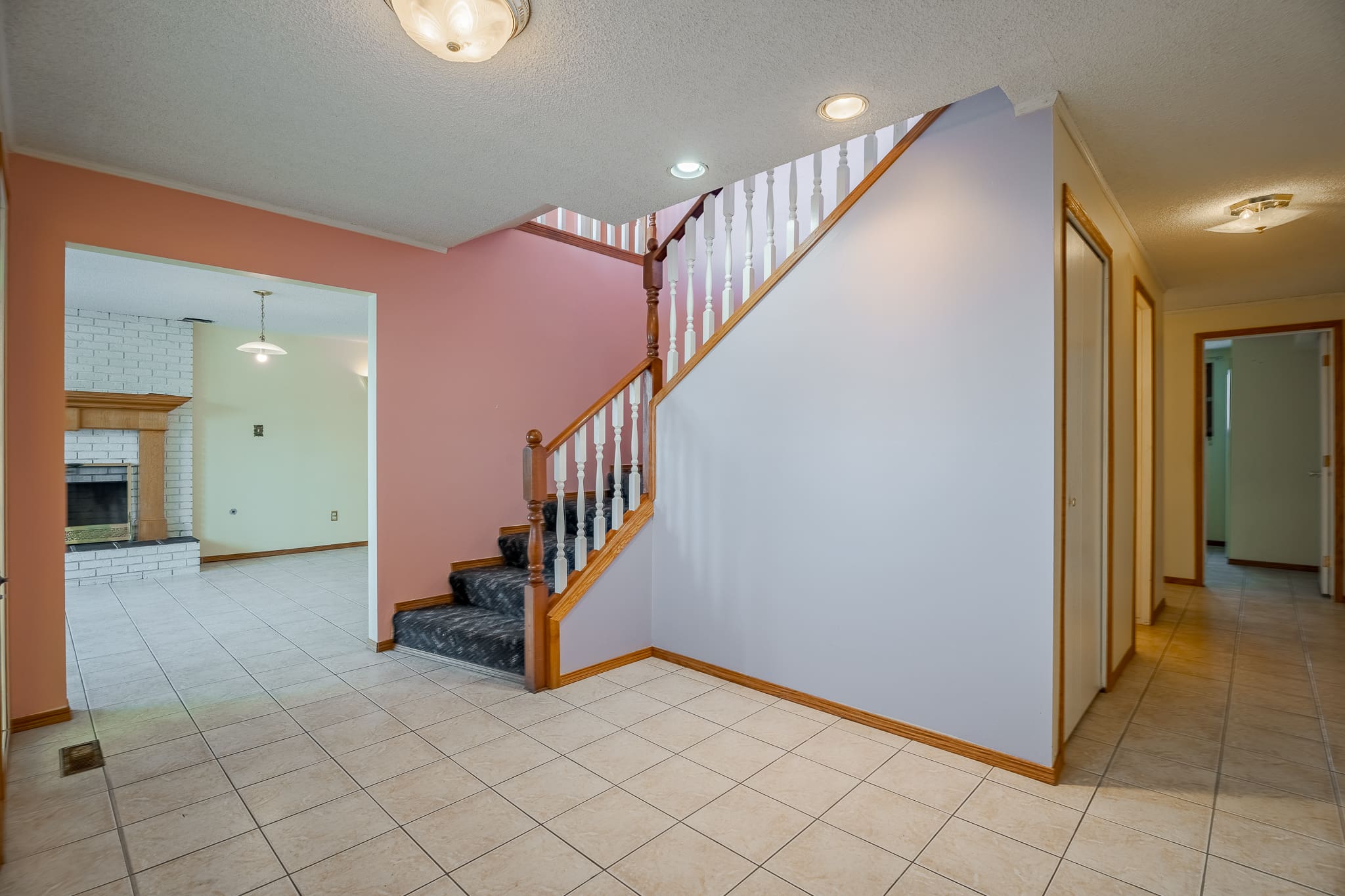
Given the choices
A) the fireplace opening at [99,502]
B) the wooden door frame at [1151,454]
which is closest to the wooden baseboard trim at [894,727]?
the wooden door frame at [1151,454]

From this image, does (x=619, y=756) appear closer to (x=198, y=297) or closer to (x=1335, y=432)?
(x=198, y=297)

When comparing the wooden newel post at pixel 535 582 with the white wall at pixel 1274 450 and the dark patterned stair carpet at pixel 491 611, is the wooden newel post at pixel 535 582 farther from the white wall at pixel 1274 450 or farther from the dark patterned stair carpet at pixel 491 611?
the white wall at pixel 1274 450

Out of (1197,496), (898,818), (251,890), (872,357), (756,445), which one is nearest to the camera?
(251,890)

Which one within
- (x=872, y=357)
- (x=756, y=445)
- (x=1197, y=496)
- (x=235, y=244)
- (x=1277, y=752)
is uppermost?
(x=235, y=244)

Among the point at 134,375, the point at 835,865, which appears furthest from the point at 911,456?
the point at 134,375

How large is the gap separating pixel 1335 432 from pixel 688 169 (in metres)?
6.05

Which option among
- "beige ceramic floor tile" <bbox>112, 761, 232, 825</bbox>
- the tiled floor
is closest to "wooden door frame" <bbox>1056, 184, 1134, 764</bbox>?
the tiled floor

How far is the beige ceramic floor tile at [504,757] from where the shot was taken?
7.99 feet

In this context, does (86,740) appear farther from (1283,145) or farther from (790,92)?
(1283,145)

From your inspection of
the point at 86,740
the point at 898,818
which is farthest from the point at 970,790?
the point at 86,740

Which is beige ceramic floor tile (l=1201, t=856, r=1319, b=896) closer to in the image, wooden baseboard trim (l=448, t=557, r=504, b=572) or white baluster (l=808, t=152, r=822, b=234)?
white baluster (l=808, t=152, r=822, b=234)

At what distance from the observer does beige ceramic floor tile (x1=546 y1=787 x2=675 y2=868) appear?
1.97 m

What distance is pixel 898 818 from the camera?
2121 millimetres

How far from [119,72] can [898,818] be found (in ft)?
12.3
